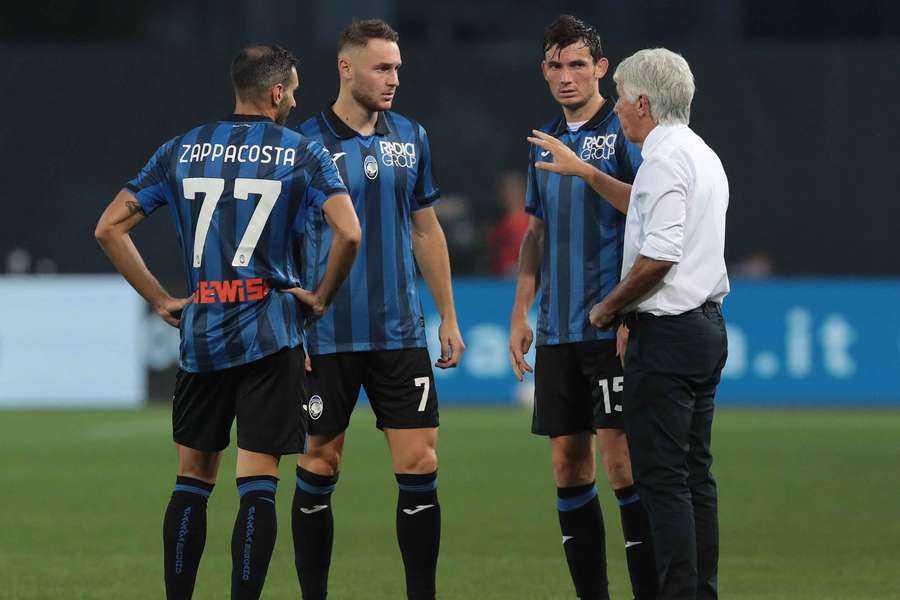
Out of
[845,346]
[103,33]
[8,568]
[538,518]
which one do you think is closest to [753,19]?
[845,346]

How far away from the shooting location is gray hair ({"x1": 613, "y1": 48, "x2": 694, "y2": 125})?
548cm

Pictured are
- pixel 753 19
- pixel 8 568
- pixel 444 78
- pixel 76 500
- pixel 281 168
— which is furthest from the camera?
pixel 753 19

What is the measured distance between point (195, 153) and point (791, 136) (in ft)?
47.4

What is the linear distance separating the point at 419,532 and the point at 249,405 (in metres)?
0.90

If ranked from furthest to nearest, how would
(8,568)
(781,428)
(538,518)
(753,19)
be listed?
1. (753,19)
2. (781,428)
3. (538,518)
4. (8,568)

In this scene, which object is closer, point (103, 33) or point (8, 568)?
point (8, 568)

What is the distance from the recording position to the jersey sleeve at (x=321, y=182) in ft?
18.3

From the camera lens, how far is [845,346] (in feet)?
51.3

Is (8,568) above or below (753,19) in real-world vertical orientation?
below

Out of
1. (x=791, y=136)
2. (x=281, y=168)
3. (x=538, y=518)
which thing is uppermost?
(x=791, y=136)

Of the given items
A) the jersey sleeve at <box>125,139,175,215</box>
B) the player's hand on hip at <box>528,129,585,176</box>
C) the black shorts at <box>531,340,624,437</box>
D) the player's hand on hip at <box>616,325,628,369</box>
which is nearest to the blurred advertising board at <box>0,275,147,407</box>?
the black shorts at <box>531,340,624,437</box>

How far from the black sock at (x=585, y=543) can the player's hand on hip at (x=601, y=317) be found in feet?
2.75

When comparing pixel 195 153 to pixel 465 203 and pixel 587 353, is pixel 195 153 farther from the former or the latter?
pixel 465 203

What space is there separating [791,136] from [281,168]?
14417mm
